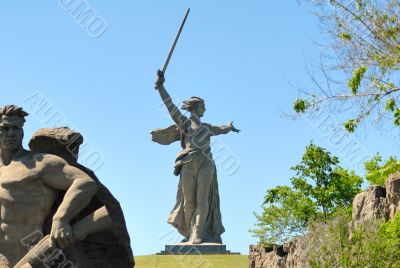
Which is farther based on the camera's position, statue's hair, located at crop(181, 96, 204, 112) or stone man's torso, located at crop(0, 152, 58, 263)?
statue's hair, located at crop(181, 96, 204, 112)

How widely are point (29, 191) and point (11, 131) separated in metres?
0.65

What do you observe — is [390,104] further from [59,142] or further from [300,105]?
[59,142]

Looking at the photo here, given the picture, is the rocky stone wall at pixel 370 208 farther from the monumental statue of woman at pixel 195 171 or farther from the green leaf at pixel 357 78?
the green leaf at pixel 357 78

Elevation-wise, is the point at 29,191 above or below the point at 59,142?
below

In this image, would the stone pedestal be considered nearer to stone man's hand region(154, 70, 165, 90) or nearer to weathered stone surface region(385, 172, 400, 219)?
stone man's hand region(154, 70, 165, 90)

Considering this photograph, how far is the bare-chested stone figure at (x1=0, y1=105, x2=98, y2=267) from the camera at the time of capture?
820cm

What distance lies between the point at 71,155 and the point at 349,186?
95.1ft

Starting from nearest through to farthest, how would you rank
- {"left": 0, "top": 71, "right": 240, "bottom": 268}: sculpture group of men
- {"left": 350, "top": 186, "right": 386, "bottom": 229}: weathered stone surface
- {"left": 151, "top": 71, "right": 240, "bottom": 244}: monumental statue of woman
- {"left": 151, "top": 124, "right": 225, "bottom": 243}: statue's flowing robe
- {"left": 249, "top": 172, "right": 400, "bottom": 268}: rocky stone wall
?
{"left": 0, "top": 71, "right": 240, "bottom": 268}: sculpture group of men → {"left": 249, "top": 172, "right": 400, "bottom": 268}: rocky stone wall → {"left": 350, "top": 186, "right": 386, "bottom": 229}: weathered stone surface → {"left": 151, "top": 71, "right": 240, "bottom": 244}: monumental statue of woman → {"left": 151, "top": 124, "right": 225, "bottom": 243}: statue's flowing robe

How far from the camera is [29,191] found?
8266mm

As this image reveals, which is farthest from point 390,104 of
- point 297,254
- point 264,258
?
point 264,258

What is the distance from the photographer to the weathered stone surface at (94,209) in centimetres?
861

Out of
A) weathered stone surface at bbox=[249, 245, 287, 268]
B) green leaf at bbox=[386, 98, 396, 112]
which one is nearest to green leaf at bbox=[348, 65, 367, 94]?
green leaf at bbox=[386, 98, 396, 112]

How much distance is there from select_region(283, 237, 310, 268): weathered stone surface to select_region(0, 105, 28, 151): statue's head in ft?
45.7

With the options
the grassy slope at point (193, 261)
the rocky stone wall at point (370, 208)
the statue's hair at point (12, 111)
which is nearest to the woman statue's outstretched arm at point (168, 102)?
the grassy slope at point (193, 261)
